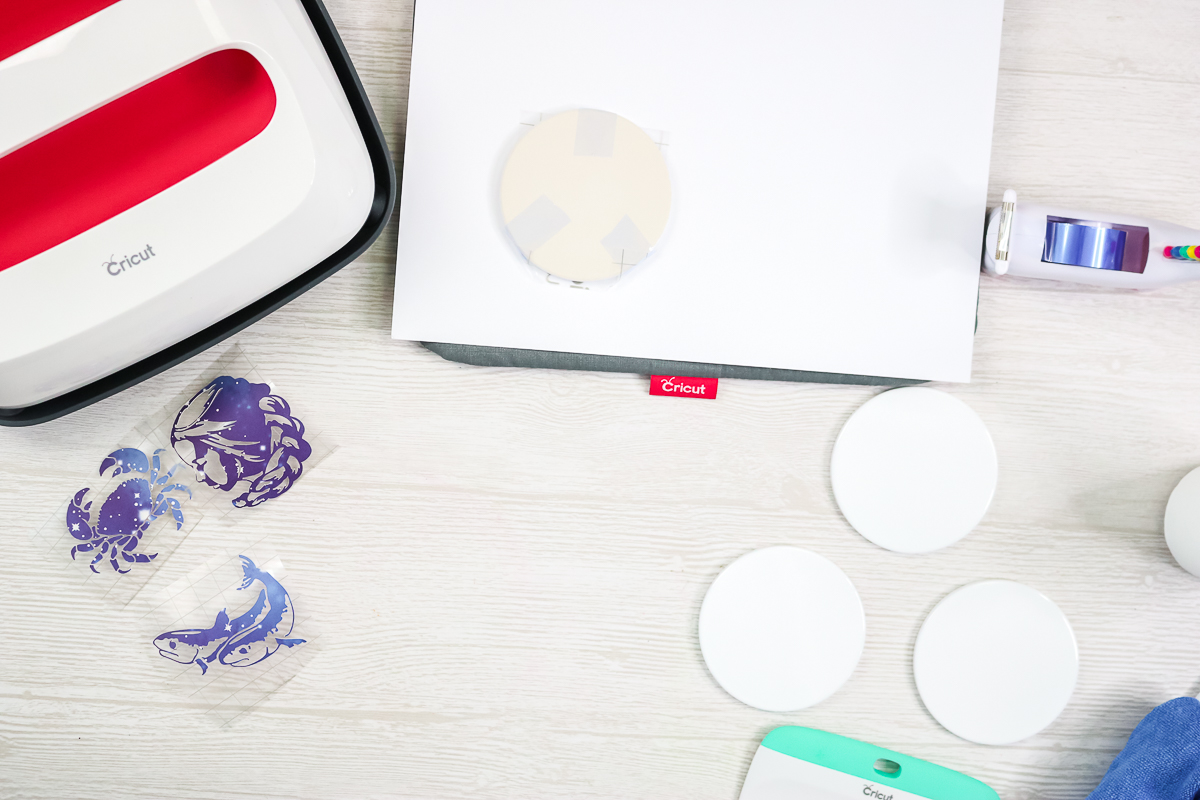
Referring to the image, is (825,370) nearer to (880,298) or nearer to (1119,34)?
A: (880,298)

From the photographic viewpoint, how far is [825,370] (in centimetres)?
57

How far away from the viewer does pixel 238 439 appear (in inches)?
22.5

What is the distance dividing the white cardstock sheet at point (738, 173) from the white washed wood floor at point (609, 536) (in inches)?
1.8

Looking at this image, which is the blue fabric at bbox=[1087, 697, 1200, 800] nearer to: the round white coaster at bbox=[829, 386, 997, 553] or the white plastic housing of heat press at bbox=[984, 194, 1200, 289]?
the round white coaster at bbox=[829, 386, 997, 553]

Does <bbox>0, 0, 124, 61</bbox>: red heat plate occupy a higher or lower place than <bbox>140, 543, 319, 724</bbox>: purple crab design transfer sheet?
higher

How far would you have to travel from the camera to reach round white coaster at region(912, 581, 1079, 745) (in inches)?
23.2

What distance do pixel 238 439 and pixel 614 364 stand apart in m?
0.31

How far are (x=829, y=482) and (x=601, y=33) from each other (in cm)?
40

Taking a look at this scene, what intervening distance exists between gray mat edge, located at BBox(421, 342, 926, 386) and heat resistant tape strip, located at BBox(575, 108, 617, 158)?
16cm

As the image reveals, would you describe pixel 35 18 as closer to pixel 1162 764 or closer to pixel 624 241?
pixel 624 241

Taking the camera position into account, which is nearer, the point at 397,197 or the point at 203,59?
the point at 203,59

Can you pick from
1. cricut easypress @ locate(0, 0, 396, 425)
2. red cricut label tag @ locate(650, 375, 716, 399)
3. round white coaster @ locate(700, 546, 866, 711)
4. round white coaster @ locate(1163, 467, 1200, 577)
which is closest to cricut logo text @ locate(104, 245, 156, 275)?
cricut easypress @ locate(0, 0, 396, 425)

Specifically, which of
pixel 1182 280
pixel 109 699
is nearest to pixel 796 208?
pixel 1182 280

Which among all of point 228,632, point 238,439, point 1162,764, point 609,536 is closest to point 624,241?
point 609,536
